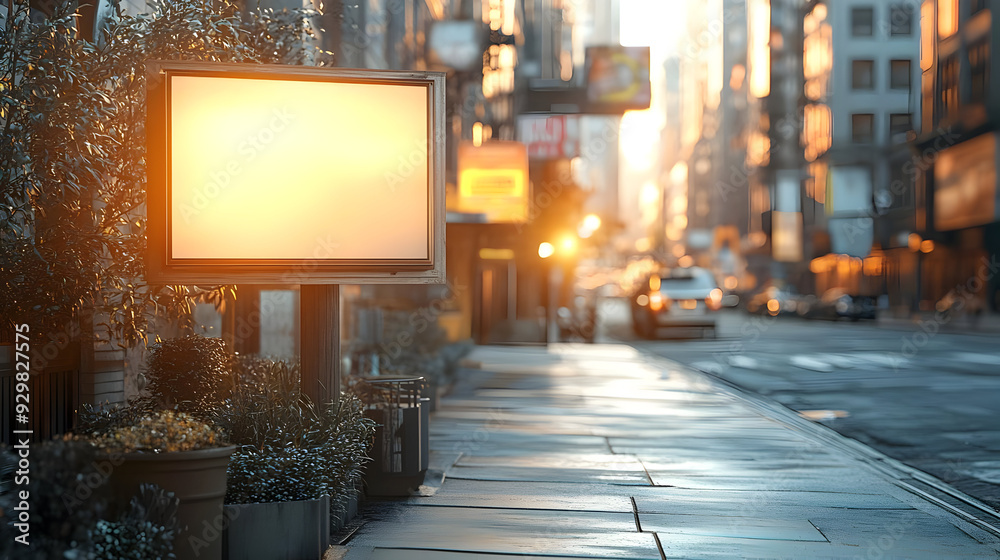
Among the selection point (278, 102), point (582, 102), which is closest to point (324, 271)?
point (278, 102)

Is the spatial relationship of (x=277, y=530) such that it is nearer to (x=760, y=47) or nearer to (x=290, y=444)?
(x=290, y=444)

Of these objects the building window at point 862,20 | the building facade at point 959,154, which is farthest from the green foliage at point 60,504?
the building window at point 862,20

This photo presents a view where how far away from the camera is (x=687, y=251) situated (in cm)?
14462

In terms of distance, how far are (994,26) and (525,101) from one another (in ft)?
102

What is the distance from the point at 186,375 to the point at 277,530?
83.5 inches

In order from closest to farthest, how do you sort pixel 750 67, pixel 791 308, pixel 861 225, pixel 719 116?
pixel 791 308 < pixel 861 225 < pixel 750 67 < pixel 719 116

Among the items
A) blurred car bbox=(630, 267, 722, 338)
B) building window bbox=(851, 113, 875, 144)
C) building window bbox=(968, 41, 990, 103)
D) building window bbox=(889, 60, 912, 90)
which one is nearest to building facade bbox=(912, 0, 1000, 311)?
building window bbox=(968, 41, 990, 103)

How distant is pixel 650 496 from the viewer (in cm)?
830

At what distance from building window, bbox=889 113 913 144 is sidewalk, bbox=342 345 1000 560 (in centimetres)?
5937

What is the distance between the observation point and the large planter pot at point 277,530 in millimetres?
5578

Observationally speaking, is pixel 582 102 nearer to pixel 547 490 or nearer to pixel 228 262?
pixel 547 490

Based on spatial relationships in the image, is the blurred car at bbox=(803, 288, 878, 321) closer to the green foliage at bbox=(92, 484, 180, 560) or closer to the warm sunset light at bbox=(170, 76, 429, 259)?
the warm sunset light at bbox=(170, 76, 429, 259)

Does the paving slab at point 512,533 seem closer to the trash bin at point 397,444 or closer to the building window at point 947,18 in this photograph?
the trash bin at point 397,444

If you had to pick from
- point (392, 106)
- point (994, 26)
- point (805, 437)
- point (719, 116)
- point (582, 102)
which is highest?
point (719, 116)
